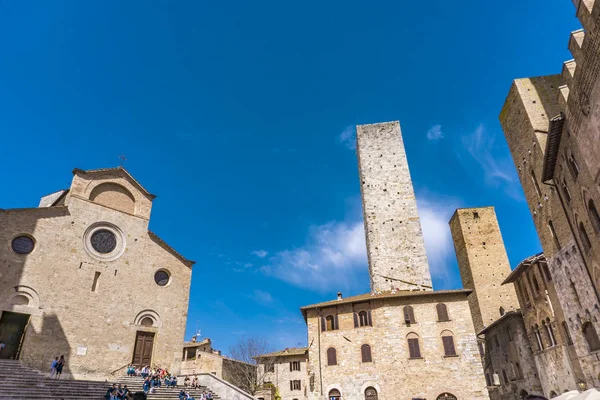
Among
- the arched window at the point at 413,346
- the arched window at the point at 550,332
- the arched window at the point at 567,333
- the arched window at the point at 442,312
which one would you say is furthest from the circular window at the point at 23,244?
the arched window at the point at 550,332

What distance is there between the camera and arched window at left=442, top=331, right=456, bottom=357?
2252 cm

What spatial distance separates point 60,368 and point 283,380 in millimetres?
20568

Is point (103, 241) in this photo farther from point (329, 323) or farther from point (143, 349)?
point (329, 323)

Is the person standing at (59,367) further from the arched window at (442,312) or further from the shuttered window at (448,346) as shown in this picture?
the arched window at (442,312)

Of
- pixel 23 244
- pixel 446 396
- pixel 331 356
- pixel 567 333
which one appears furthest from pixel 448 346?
pixel 23 244

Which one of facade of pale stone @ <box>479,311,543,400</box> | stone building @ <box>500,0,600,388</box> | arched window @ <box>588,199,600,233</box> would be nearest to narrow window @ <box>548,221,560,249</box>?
stone building @ <box>500,0,600,388</box>

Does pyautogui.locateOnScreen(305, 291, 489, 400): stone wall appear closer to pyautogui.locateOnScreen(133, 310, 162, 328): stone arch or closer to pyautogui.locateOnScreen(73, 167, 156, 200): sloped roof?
pyautogui.locateOnScreen(133, 310, 162, 328): stone arch

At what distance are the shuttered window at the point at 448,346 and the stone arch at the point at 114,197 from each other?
21034 mm

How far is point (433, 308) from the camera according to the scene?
78.7ft

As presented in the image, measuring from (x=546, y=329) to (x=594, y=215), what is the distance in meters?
11.2

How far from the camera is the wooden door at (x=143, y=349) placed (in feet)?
67.0

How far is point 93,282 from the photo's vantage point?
20344 millimetres

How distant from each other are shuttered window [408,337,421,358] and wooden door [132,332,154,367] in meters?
15.3

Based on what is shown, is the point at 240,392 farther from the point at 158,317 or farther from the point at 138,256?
the point at 138,256
